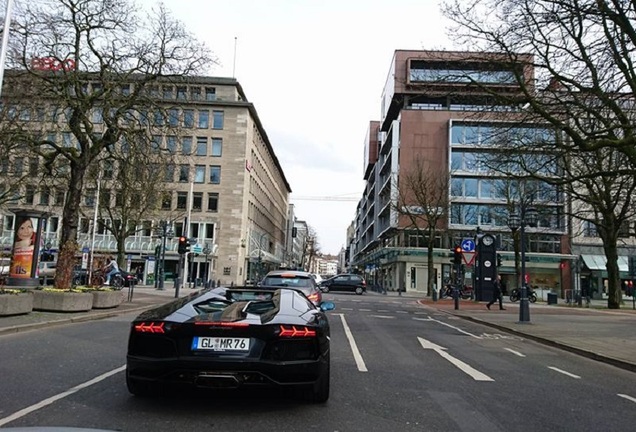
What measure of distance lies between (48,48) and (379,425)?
17393 millimetres

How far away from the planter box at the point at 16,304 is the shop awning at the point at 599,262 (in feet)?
198

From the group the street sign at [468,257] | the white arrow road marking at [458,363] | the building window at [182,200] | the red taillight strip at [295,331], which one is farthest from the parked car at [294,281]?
the building window at [182,200]

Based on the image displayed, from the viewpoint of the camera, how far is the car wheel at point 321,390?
5.32 metres

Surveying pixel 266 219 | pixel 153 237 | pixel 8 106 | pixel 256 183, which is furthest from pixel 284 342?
pixel 266 219

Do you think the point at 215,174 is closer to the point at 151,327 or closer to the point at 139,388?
the point at 139,388

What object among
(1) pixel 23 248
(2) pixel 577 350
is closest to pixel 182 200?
(1) pixel 23 248

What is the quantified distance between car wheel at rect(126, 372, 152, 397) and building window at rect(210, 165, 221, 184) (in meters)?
55.3

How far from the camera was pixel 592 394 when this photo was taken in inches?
273

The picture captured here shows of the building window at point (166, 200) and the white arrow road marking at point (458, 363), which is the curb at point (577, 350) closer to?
the white arrow road marking at point (458, 363)

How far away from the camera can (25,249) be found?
20828 mm

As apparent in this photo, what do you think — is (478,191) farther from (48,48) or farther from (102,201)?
(48,48)

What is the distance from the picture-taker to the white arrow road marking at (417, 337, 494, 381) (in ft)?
25.5

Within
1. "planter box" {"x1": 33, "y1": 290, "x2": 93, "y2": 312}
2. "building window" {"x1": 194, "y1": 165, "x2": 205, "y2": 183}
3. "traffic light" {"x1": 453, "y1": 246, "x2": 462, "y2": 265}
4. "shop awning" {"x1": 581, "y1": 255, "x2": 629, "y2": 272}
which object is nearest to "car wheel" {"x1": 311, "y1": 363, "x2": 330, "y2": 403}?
"planter box" {"x1": 33, "y1": 290, "x2": 93, "y2": 312}

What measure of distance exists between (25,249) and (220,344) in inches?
757
